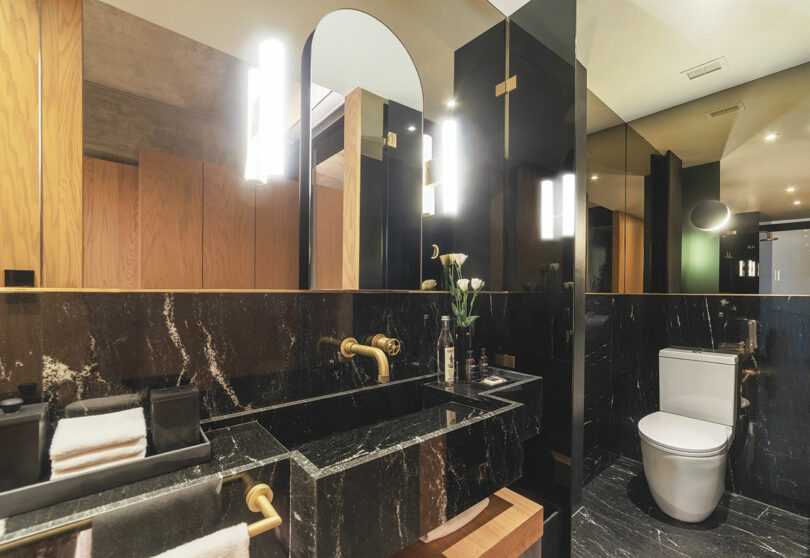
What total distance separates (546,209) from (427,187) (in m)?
0.61

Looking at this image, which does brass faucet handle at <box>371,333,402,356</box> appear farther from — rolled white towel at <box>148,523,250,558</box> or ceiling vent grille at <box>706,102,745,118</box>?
ceiling vent grille at <box>706,102,745,118</box>

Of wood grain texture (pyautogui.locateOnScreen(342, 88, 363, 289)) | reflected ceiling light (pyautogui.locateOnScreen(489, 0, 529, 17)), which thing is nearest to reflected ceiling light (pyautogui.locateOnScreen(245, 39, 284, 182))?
wood grain texture (pyautogui.locateOnScreen(342, 88, 363, 289))

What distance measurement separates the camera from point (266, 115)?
111cm

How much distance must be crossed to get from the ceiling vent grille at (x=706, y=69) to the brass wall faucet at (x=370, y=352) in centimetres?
244

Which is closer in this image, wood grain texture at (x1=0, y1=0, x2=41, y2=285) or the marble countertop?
the marble countertop

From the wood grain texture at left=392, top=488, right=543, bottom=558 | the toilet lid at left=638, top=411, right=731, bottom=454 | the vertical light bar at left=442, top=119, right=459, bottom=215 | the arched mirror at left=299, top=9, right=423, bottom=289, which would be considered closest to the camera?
the wood grain texture at left=392, top=488, right=543, bottom=558

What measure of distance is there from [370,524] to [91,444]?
1.99 ft

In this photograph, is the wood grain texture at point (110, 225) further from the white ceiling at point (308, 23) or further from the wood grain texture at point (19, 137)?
the white ceiling at point (308, 23)

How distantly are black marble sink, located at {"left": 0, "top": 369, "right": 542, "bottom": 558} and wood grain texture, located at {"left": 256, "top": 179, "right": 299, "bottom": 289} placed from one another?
41 cm

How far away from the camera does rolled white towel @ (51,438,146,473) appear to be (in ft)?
2.09

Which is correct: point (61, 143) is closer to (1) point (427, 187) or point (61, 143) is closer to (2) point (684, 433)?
(1) point (427, 187)

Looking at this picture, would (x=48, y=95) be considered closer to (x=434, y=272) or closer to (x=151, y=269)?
(x=151, y=269)

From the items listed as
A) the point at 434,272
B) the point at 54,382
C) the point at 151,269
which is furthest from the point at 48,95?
the point at 434,272

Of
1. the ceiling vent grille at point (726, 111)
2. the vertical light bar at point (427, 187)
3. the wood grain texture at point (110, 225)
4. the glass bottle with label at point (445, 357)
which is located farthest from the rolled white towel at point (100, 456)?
the ceiling vent grille at point (726, 111)
